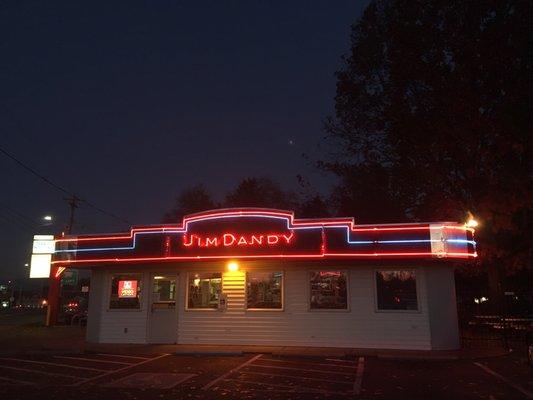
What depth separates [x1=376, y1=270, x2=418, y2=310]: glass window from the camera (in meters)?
17.1

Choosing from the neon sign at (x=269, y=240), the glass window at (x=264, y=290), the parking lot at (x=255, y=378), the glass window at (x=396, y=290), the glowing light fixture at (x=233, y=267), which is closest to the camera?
the parking lot at (x=255, y=378)

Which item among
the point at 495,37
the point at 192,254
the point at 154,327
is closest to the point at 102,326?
the point at 154,327

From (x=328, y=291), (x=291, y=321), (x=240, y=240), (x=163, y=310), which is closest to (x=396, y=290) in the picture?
(x=328, y=291)

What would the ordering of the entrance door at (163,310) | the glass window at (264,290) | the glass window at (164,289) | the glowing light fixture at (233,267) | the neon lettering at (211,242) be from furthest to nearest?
1. the glass window at (164,289)
2. the entrance door at (163,310)
3. the glowing light fixture at (233,267)
4. the glass window at (264,290)
5. the neon lettering at (211,242)

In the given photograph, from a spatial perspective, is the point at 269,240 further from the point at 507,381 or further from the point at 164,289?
the point at 507,381

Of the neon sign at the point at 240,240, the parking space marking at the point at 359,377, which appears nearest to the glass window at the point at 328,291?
the neon sign at the point at 240,240

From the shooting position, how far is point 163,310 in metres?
18.9

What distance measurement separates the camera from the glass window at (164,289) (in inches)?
750

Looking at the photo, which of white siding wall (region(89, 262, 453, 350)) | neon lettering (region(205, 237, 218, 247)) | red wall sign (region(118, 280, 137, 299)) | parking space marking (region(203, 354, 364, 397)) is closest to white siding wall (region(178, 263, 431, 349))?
white siding wall (region(89, 262, 453, 350))

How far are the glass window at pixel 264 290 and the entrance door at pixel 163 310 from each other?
2.84m

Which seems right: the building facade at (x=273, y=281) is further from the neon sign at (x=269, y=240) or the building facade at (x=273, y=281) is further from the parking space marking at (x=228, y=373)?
the parking space marking at (x=228, y=373)

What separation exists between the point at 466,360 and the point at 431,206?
47.0 feet

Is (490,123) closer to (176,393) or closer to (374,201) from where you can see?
(374,201)

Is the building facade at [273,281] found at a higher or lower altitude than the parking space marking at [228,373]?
higher
